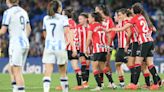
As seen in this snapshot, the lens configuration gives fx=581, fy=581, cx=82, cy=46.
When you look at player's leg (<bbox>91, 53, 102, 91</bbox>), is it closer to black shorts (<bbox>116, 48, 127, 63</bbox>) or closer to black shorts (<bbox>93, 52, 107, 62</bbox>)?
black shorts (<bbox>93, 52, 107, 62</bbox>)

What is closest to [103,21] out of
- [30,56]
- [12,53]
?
[12,53]

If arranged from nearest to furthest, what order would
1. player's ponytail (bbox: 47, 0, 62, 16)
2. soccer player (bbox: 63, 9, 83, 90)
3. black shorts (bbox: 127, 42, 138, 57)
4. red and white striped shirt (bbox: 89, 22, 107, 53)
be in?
1. player's ponytail (bbox: 47, 0, 62, 16)
2. red and white striped shirt (bbox: 89, 22, 107, 53)
3. black shorts (bbox: 127, 42, 138, 57)
4. soccer player (bbox: 63, 9, 83, 90)

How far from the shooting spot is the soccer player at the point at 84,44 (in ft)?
58.7

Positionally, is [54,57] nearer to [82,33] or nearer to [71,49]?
[71,49]

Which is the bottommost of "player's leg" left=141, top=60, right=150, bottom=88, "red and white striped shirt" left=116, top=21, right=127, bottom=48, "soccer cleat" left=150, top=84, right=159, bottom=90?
"soccer cleat" left=150, top=84, right=159, bottom=90

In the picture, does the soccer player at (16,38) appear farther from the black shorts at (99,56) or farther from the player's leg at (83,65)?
the player's leg at (83,65)

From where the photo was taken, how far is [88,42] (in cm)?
1686

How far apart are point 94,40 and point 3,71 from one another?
1358 cm

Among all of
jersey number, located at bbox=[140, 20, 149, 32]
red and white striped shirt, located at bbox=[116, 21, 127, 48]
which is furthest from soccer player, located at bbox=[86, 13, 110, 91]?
jersey number, located at bbox=[140, 20, 149, 32]

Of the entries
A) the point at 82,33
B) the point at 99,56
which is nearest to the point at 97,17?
the point at 99,56

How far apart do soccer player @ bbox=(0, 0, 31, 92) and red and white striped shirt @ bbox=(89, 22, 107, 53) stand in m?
3.94

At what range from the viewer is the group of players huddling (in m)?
13.1

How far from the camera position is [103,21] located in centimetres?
1742

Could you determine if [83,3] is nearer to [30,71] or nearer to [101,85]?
[30,71]
